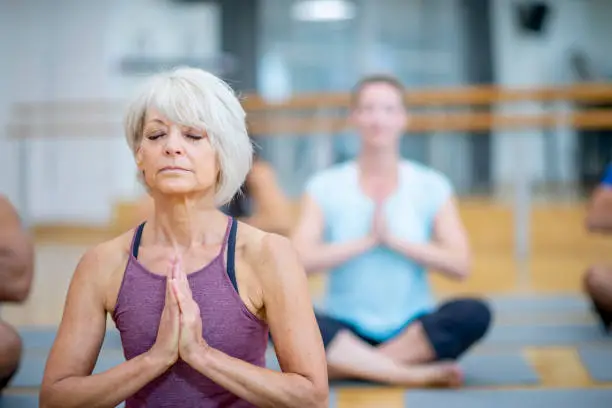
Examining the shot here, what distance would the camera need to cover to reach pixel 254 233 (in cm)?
135

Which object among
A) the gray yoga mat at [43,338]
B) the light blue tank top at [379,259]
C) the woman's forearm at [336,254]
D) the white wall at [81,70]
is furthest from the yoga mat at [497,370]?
the white wall at [81,70]

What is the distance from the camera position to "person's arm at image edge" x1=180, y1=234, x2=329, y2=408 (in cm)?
123

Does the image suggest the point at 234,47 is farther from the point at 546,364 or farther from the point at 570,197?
the point at 546,364

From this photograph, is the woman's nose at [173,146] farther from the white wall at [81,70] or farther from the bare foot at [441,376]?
the white wall at [81,70]

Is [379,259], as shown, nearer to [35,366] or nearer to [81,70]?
[35,366]

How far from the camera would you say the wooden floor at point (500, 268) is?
246cm

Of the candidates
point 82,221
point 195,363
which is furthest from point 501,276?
point 82,221

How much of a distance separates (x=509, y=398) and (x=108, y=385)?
122 cm

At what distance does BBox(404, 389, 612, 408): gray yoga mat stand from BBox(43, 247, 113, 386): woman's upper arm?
1.01 meters

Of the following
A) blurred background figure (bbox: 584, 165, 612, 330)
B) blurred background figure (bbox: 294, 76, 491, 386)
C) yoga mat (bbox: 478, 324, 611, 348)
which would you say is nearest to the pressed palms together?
blurred background figure (bbox: 294, 76, 491, 386)

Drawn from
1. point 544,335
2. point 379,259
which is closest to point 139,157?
point 379,259

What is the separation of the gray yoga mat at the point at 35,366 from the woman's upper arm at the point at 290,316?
106 centimetres

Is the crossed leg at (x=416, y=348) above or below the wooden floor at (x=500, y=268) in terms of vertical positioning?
above

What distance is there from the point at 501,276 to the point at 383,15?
5.36 metres
